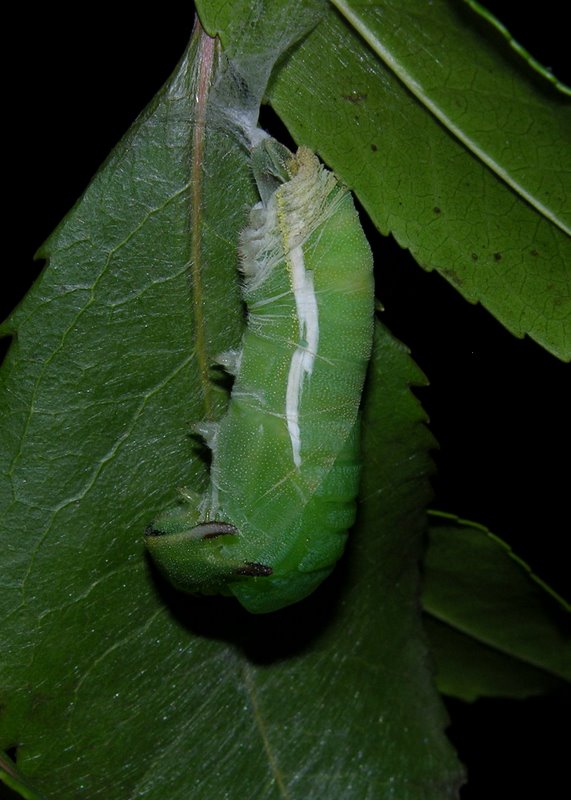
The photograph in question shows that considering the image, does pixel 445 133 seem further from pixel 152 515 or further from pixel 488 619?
pixel 488 619

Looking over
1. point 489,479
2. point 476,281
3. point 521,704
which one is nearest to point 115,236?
point 476,281

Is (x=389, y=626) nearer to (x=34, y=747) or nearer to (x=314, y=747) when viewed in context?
(x=314, y=747)

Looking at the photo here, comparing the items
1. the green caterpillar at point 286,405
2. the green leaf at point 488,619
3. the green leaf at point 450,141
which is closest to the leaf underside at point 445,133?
the green leaf at point 450,141

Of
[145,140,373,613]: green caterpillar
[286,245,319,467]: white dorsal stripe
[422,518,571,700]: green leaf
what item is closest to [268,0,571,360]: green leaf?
[145,140,373,613]: green caterpillar

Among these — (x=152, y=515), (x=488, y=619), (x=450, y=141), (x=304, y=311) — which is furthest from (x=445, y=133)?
(x=488, y=619)

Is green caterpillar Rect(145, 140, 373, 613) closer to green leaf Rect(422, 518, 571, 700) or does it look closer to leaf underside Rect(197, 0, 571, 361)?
leaf underside Rect(197, 0, 571, 361)

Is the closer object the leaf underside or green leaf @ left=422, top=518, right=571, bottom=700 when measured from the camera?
the leaf underside
